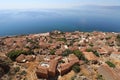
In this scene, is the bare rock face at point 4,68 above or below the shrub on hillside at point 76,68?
above

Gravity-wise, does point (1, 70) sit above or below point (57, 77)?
above

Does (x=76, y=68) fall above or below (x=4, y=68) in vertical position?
below

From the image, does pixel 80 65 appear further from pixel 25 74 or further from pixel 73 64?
pixel 25 74

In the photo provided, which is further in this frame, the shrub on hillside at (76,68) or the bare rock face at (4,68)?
the shrub on hillside at (76,68)

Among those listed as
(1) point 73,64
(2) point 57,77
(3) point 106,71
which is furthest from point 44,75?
(3) point 106,71

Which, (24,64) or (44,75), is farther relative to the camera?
(24,64)

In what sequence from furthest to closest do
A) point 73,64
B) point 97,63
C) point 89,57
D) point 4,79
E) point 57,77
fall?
1. point 89,57
2. point 97,63
3. point 73,64
4. point 57,77
5. point 4,79

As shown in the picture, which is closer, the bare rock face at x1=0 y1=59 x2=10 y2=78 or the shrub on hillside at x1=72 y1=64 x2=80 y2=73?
the bare rock face at x1=0 y1=59 x2=10 y2=78

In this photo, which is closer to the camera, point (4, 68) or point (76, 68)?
point (4, 68)

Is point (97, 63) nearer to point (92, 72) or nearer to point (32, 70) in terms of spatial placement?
point (92, 72)

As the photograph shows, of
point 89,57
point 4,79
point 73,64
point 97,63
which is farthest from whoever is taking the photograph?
point 89,57

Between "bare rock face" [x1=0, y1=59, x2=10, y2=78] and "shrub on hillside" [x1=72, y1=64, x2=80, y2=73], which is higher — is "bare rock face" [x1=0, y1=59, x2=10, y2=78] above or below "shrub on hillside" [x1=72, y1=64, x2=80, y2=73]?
above
